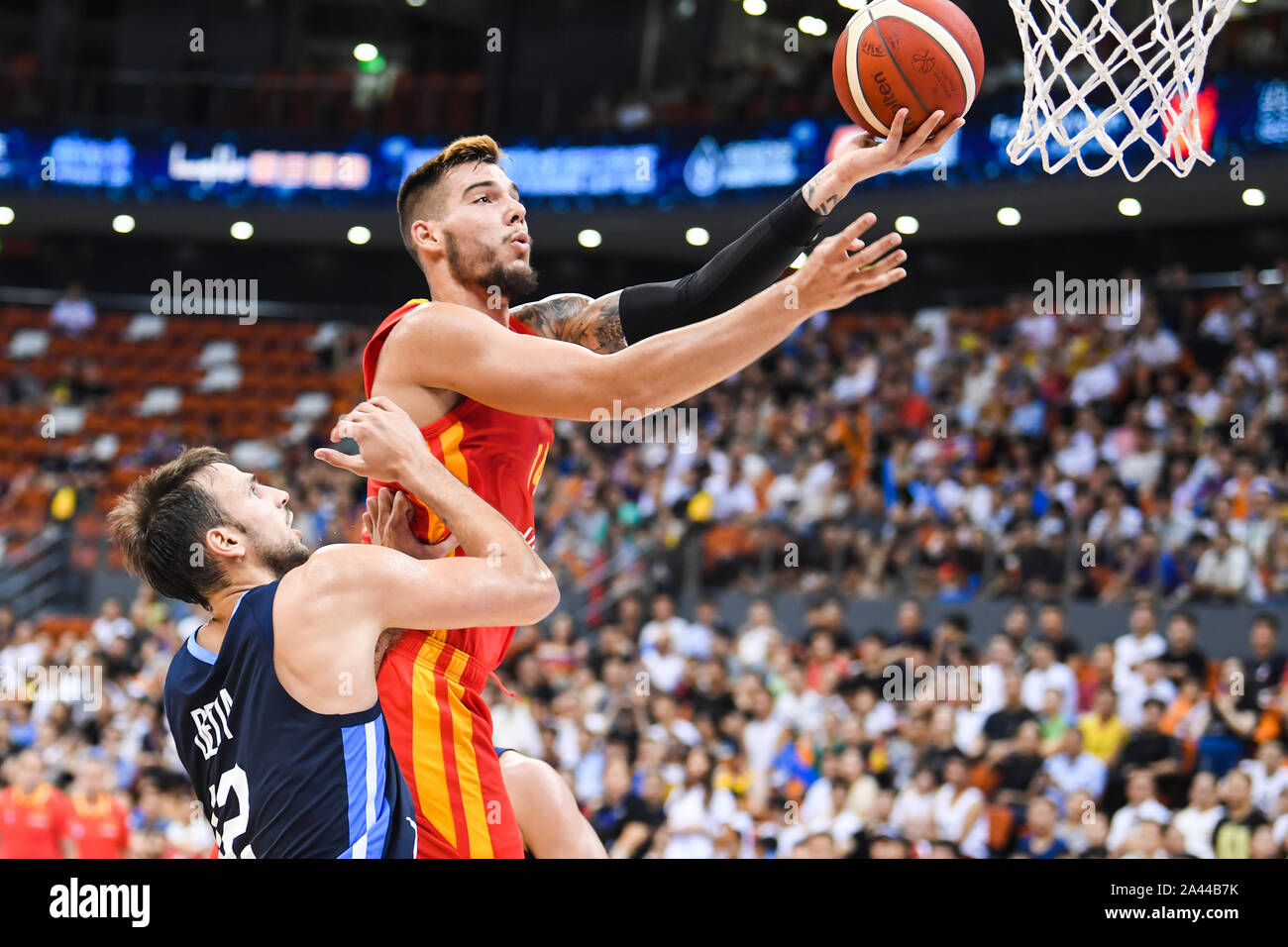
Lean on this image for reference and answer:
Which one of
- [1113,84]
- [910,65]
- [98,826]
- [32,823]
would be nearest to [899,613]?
[98,826]

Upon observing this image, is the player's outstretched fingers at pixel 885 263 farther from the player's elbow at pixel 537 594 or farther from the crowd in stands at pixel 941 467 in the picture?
the crowd in stands at pixel 941 467

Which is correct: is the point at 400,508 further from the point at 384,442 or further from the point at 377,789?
the point at 377,789

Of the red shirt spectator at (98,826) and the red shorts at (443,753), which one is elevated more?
the red shorts at (443,753)

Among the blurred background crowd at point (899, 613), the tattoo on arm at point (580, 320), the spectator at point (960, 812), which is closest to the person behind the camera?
the tattoo on arm at point (580, 320)

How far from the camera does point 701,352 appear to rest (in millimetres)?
3029

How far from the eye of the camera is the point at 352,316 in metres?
17.5

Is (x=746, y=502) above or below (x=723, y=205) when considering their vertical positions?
below

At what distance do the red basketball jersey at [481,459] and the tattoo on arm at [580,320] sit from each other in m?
0.38

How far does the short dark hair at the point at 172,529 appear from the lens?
289 cm

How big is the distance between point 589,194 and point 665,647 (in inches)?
246

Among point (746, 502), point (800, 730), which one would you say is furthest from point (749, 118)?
point (800, 730)

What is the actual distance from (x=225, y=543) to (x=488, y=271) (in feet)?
3.01

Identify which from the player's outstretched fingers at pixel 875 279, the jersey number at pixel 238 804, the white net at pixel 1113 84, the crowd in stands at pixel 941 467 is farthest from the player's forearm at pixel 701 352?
the crowd in stands at pixel 941 467
